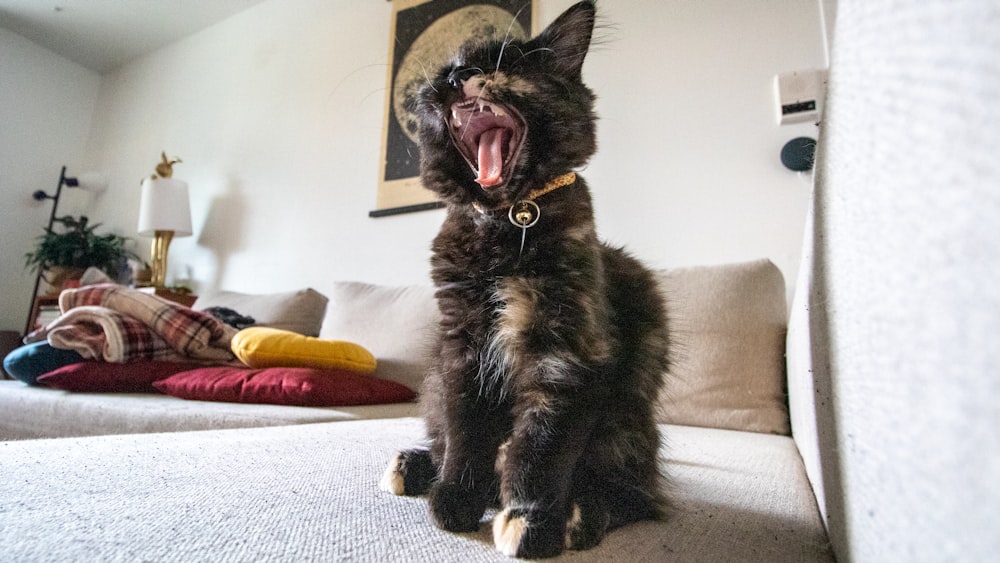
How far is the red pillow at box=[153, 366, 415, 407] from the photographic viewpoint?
1389 millimetres

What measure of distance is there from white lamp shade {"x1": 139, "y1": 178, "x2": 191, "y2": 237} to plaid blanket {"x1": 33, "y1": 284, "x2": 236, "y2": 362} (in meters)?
1.20

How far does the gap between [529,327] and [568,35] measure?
0.41 meters

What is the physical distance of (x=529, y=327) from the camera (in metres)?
0.52

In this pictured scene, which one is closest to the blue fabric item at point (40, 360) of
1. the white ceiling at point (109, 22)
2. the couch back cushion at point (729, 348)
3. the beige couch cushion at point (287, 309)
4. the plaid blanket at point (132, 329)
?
the plaid blanket at point (132, 329)

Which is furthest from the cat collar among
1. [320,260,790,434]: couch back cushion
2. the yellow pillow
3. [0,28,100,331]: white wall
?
[0,28,100,331]: white wall

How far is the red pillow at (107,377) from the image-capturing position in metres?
1.52

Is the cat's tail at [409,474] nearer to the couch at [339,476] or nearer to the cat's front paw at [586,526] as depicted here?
the couch at [339,476]

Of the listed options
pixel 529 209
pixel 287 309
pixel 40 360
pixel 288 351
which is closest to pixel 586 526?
pixel 529 209

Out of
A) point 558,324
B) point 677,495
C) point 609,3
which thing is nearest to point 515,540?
point 558,324

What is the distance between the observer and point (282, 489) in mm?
563

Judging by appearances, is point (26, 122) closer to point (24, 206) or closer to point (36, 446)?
point (24, 206)

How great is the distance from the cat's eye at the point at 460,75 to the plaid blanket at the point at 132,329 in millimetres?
1689

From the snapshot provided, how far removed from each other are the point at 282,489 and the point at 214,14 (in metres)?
4.08

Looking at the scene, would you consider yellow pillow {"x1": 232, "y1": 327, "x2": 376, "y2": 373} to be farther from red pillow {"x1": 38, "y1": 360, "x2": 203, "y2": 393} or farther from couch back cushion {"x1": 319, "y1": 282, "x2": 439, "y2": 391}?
red pillow {"x1": 38, "y1": 360, "x2": 203, "y2": 393}
